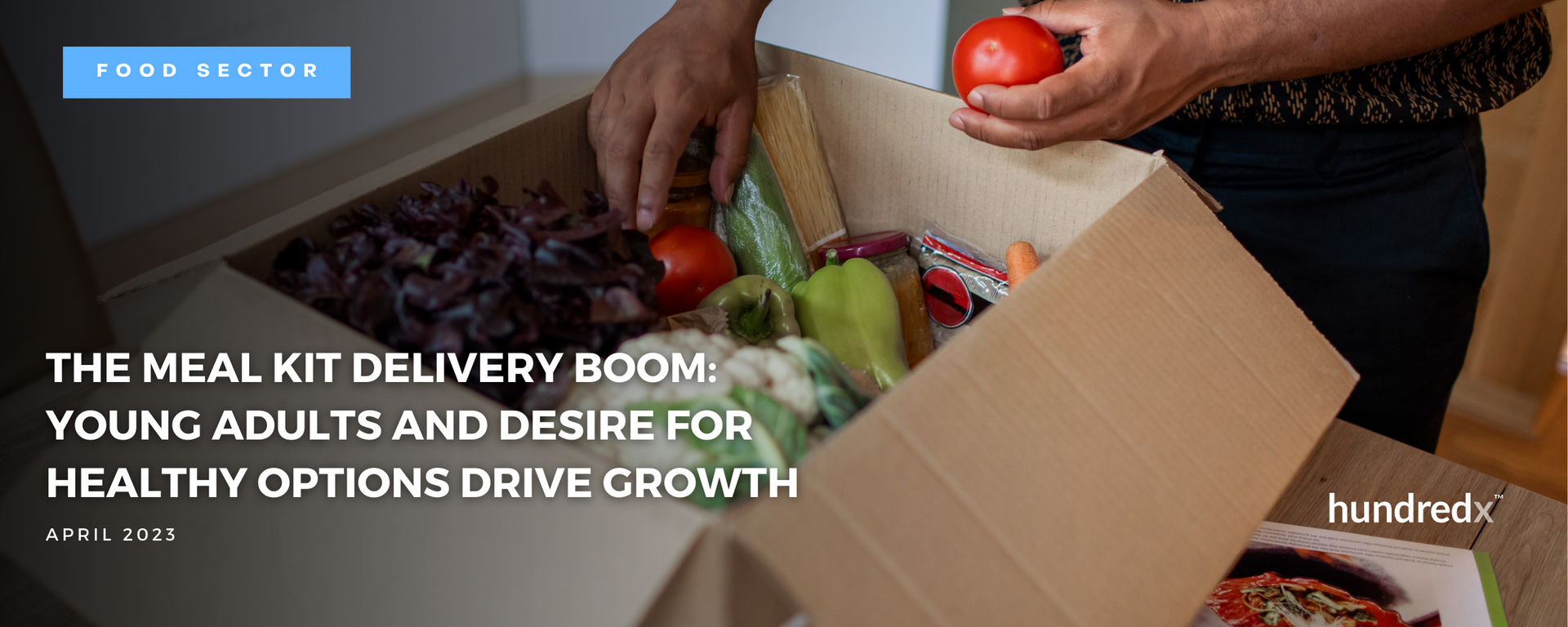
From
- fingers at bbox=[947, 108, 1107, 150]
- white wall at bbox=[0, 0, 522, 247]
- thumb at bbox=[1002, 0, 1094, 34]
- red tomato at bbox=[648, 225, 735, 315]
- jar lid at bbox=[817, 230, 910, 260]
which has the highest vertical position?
white wall at bbox=[0, 0, 522, 247]

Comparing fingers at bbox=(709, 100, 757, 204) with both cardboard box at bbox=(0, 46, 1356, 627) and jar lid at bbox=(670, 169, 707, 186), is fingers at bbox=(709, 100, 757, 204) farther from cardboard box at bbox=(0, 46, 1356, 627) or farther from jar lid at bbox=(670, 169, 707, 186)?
cardboard box at bbox=(0, 46, 1356, 627)

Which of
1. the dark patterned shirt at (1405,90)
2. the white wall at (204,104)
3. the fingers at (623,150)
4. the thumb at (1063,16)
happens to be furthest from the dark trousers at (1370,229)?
the white wall at (204,104)

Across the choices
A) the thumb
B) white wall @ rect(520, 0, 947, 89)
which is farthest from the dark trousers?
white wall @ rect(520, 0, 947, 89)

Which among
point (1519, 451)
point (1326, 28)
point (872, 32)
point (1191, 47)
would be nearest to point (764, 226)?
point (1191, 47)

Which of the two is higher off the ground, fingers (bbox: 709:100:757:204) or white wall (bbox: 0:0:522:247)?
white wall (bbox: 0:0:522:247)

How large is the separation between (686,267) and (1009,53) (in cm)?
39

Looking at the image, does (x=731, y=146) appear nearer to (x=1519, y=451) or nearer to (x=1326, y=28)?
(x=1326, y=28)

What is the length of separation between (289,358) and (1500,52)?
1274 mm

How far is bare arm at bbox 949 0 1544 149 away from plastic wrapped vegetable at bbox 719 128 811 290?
0.23m

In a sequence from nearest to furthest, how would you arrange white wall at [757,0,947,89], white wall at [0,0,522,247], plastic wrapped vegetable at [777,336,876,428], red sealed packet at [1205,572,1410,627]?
1. plastic wrapped vegetable at [777,336,876,428]
2. red sealed packet at [1205,572,1410,627]
3. white wall at [0,0,522,247]
4. white wall at [757,0,947,89]

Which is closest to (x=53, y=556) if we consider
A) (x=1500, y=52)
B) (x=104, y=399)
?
(x=104, y=399)

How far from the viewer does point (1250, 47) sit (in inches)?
37.2

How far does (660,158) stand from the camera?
0.98 meters

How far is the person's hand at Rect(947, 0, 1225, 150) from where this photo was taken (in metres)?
0.89
